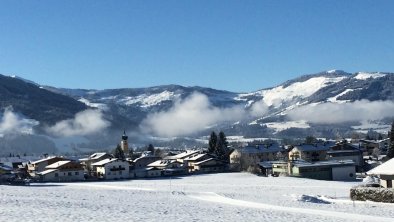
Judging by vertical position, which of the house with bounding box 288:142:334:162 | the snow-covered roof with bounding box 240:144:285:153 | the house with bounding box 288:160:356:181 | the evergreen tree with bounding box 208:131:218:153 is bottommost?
the house with bounding box 288:160:356:181

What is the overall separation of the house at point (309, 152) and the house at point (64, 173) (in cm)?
5095

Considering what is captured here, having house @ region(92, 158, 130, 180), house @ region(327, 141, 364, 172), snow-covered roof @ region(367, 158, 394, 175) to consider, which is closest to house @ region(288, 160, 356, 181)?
house @ region(327, 141, 364, 172)

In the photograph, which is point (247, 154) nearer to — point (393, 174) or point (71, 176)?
point (71, 176)

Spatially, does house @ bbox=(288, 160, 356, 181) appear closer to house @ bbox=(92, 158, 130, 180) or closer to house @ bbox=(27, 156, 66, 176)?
house @ bbox=(92, 158, 130, 180)

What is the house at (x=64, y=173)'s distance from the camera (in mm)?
94550

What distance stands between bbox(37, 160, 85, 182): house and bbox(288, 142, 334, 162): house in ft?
167

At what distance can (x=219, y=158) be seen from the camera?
12006 centimetres

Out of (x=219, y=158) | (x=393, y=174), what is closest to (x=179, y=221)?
(x=393, y=174)

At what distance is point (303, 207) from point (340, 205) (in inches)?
153

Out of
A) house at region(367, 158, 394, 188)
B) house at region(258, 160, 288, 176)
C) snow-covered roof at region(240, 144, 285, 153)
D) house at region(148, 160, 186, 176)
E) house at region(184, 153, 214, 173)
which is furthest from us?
snow-covered roof at region(240, 144, 285, 153)

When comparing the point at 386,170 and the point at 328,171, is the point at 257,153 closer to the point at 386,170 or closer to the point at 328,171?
the point at 328,171

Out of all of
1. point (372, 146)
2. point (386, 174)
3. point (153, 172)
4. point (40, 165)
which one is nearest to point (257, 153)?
point (153, 172)

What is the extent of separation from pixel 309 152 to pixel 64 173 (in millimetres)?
59092

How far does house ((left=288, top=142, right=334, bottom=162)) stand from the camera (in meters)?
127
